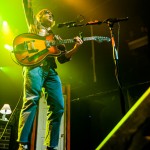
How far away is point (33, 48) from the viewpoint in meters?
3.29

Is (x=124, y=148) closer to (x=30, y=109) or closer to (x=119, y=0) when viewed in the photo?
(x=30, y=109)

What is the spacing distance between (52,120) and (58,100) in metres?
0.28

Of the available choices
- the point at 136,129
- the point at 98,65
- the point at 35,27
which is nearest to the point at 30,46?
the point at 35,27

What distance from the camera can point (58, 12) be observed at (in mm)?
7848

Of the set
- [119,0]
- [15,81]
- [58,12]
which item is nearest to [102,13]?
[119,0]

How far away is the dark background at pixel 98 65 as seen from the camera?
23.3 feet

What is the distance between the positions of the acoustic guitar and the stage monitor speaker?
2.38 meters

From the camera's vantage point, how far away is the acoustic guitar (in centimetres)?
315

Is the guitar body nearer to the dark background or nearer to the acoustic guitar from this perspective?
the acoustic guitar

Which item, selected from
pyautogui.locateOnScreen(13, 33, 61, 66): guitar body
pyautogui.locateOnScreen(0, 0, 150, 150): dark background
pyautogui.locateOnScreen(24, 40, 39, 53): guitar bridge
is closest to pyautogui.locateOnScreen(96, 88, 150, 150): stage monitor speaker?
pyautogui.locateOnScreen(13, 33, 61, 66): guitar body

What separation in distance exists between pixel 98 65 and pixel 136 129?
7.11 meters

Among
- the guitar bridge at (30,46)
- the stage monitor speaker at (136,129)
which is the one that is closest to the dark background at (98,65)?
the guitar bridge at (30,46)

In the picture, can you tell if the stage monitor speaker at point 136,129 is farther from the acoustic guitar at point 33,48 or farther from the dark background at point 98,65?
the dark background at point 98,65

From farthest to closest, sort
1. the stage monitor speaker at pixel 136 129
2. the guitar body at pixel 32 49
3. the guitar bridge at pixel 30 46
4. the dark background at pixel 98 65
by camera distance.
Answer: the dark background at pixel 98 65, the guitar bridge at pixel 30 46, the guitar body at pixel 32 49, the stage monitor speaker at pixel 136 129
